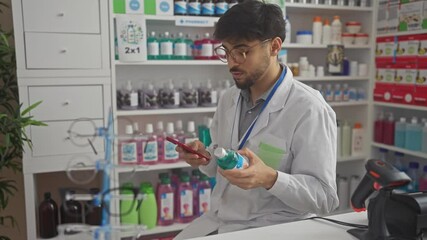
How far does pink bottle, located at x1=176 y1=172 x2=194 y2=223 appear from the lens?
2.49 metres

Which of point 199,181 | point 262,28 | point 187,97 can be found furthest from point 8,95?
point 262,28

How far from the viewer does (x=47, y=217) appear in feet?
7.03

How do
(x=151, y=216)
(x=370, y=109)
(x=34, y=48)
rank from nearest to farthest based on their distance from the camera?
1. (x=34, y=48)
2. (x=151, y=216)
3. (x=370, y=109)

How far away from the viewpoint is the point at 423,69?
260cm

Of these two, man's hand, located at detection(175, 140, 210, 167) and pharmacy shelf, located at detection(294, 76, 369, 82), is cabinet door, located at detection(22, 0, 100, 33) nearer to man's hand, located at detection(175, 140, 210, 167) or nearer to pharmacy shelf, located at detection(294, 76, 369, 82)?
man's hand, located at detection(175, 140, 210, 167)

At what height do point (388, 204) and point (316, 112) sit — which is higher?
point (316, 112)

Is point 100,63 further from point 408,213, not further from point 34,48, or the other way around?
point 408,213

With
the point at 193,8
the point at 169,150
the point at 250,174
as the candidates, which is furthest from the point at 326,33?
the point at 250,174

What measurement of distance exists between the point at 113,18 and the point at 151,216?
1196 millimetres

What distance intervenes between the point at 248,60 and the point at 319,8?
1.69 m

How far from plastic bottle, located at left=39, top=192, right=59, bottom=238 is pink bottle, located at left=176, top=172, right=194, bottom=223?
74 centimetres

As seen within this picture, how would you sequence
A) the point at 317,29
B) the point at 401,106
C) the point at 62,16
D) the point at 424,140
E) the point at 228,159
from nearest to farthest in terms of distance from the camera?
the point at 228,159 → the point at 62,16 → the point at 424,140 → the point at 401,106 → the point at 317,29

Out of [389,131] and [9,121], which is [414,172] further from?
[9,121]

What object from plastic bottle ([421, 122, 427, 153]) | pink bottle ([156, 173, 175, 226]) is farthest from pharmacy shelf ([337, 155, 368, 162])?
pink bottle ([156, 173, 175, 226])
